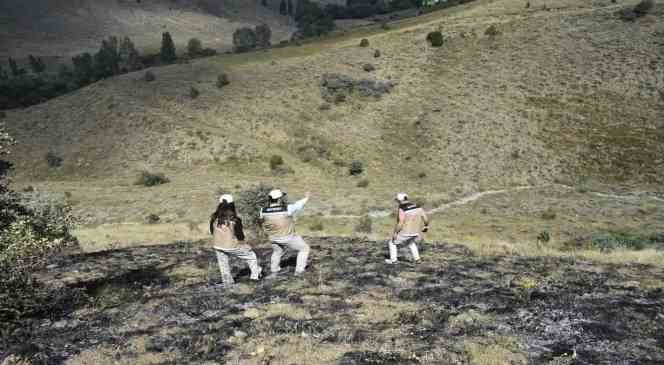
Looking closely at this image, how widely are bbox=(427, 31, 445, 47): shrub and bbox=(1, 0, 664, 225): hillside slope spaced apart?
128 cm

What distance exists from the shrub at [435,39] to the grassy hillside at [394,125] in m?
1.24

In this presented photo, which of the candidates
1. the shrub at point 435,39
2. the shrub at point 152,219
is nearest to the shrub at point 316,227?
the shrub at point 152,219

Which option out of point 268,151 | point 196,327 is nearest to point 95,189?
point 268,151

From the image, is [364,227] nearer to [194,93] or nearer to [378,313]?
[378,313]

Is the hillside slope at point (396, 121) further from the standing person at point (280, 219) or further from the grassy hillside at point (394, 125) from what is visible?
the standing person at point (280, 219)

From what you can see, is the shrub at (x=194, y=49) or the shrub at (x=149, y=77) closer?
the shrub at (x=149, y=77)

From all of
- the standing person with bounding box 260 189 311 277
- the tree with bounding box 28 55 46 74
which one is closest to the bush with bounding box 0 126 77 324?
the standing person with bounding box 260 189 311 277

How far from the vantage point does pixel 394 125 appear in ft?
198

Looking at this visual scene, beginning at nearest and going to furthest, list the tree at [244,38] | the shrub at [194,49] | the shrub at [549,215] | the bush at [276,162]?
the shrub at [549,215] → the bush at [276,162] → the shrub at [194,49] → the tree at [244,38]

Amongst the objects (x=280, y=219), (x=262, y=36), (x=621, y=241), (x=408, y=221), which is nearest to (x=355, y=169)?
(x=621, y=241)

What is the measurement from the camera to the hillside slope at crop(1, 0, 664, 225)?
47438mm

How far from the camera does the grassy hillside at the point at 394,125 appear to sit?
42656 mm

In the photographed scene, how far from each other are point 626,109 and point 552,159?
1422 cm

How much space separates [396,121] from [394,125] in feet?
3.38
